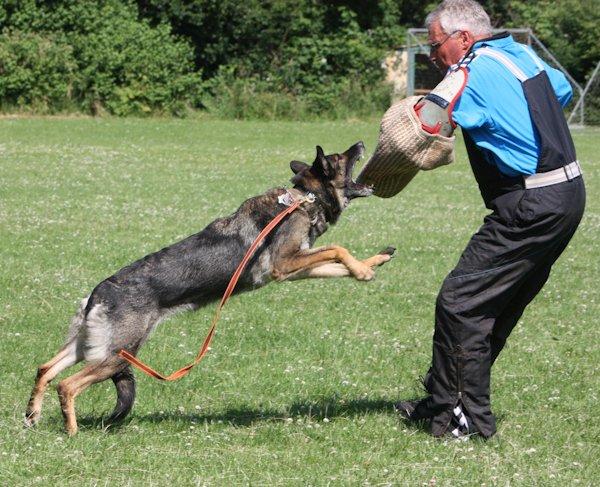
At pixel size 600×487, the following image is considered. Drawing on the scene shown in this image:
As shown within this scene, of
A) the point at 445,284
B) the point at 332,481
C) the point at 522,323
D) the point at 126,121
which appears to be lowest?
the point at 126,121

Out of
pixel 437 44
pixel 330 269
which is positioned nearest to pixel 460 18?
pixel 437 44

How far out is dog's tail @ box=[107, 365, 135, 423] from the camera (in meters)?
5.84

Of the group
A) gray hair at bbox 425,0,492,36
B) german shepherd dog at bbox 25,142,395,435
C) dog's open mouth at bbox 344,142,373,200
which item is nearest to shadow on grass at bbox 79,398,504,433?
german shepherd dog at bbox 25,142,395,435

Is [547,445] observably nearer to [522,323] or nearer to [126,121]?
[522,323]

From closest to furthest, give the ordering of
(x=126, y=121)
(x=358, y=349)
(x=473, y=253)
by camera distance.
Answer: (x=473, y=253) → (x=358, y=349) → (x=126, y=121)

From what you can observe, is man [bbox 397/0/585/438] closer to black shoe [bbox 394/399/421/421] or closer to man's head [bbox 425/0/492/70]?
man's head [bbox 425/0/492/70]

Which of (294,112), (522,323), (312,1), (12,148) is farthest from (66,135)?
(522,323)

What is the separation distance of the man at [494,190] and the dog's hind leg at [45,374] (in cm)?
220

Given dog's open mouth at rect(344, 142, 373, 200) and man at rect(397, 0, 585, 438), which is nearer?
man at rect(397, 0, 585, 438)

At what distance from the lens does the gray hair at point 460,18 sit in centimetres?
547

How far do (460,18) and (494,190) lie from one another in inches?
38.5

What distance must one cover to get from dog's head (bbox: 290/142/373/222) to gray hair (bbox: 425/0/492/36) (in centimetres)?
152

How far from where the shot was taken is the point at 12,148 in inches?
870

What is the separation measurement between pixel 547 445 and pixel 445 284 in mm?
1147
